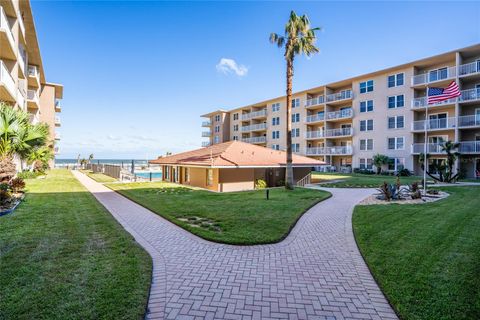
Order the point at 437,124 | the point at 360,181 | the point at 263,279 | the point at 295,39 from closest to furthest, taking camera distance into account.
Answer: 1. the point at 263,279
2. the point at 295,39
3. the point at 360,181
4. the point at 437,124

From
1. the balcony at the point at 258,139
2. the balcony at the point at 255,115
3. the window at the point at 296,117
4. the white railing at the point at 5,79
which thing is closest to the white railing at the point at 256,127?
the balcony at the point at 255,115

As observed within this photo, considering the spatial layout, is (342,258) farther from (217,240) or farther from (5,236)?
(5,236)

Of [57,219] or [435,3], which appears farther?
[435,3]

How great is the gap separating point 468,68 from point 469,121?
5.22 m

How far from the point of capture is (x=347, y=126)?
123ft

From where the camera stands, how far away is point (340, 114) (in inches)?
1432

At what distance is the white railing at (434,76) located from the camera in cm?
2636

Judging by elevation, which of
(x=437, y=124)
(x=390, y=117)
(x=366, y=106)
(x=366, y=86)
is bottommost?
(x=437, y=124)

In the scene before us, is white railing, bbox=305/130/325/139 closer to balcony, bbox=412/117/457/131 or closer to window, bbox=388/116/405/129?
window, bbox=388/116/405/129

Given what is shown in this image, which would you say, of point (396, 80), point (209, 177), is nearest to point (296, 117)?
point (396, 80)

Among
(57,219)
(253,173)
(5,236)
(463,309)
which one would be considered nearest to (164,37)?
(253,173)

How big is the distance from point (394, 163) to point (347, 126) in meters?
8.83

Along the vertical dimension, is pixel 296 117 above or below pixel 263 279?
above

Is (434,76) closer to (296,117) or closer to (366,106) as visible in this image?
(366,106)
